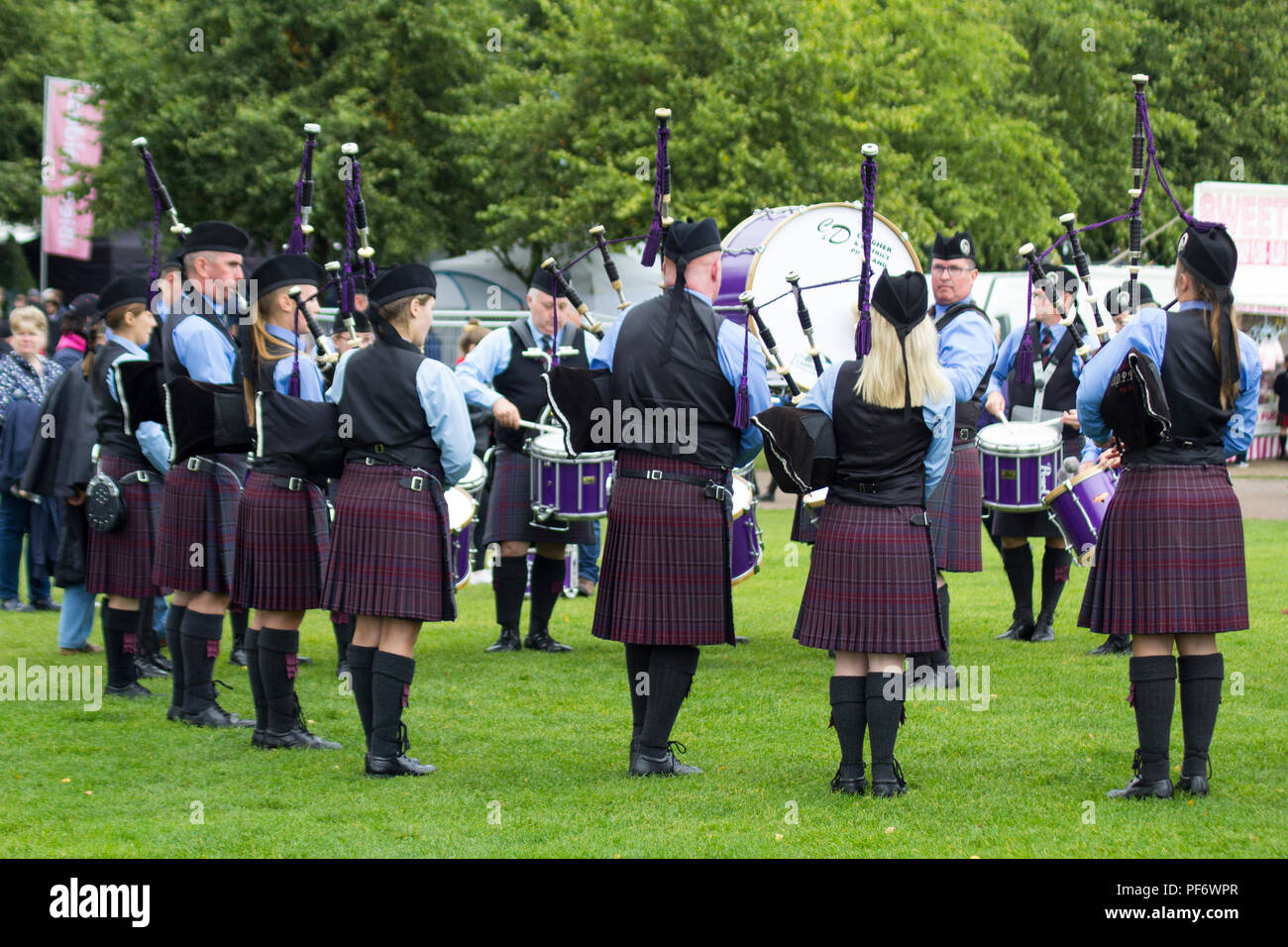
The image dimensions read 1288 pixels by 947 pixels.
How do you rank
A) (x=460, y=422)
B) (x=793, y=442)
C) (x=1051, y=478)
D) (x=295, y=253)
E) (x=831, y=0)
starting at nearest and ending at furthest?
(x=793, y=442) < (x=460, y=422) < (x=295, y=253) < (x=1051, y=478) < (x=831, y=0)

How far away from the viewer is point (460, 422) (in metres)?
4.98

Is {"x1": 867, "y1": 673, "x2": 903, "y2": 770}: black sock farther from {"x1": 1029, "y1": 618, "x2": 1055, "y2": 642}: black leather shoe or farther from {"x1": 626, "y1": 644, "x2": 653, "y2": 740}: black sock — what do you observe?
{"x1": 1029, "y1": 618, "x2": 1055, "y2": 642}: black leather shoe

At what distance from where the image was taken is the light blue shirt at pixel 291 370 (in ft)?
17.3

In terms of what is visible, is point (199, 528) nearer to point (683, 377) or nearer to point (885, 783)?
point (683, 377)

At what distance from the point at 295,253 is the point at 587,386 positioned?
121 centimetres

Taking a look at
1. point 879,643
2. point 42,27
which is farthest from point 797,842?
point 42,27

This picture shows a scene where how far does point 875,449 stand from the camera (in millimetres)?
4617

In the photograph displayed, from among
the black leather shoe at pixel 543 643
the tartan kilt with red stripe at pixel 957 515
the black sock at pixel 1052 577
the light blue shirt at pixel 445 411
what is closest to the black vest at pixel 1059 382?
the black sock at pixel 1052 577

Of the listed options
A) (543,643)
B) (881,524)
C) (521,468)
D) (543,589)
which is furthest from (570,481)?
(881,524)

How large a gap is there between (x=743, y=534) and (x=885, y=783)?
2.36m

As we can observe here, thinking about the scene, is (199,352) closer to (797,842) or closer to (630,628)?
(630,628)

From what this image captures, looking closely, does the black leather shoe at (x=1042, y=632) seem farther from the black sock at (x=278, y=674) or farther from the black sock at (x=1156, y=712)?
the black sock at (x=278, y=674)

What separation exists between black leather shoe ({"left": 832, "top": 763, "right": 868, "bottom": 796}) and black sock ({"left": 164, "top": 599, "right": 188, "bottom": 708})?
259 centimetres

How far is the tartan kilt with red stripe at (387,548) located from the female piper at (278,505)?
0.37m
